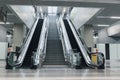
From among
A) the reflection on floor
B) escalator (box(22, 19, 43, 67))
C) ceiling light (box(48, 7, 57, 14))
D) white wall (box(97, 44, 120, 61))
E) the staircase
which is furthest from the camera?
ceiling light (box(48, 7, 57, 14))

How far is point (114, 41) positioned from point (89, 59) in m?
14.3

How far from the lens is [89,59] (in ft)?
44.2

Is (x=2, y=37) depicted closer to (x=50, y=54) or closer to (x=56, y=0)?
(x=50, y=54)

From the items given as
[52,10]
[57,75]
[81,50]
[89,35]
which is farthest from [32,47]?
[52,10]

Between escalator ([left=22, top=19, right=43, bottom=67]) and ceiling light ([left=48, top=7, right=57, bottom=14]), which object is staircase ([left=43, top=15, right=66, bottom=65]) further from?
ceiling light ([left=48, top=7, right=57, bottom=14])

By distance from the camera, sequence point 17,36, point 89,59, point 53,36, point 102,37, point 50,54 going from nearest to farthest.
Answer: point 89,59, point 50,54, point 17,36, point 53,36, point 102,37

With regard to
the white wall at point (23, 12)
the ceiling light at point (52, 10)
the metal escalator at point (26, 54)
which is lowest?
the metal escalator at point (26, 54)

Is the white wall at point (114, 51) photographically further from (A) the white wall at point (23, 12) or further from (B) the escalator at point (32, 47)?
(A) the white wall at point (23, 12)

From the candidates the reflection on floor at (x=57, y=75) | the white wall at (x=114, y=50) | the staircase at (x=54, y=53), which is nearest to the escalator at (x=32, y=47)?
the staircase at (x=54, y=53)

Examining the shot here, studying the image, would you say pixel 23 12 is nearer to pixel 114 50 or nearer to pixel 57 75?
pixel 57 75

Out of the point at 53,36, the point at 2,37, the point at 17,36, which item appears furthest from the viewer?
the point at 2,37

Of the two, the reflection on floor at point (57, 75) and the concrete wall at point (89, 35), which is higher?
the concrete wall at point (89, 35)

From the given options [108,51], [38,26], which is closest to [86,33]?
[38,26]

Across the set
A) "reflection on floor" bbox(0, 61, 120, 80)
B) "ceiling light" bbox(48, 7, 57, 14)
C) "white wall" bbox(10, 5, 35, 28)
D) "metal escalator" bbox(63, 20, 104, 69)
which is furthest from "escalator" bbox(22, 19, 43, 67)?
"ceiling light" bbox(48, 7, 57, 14)
